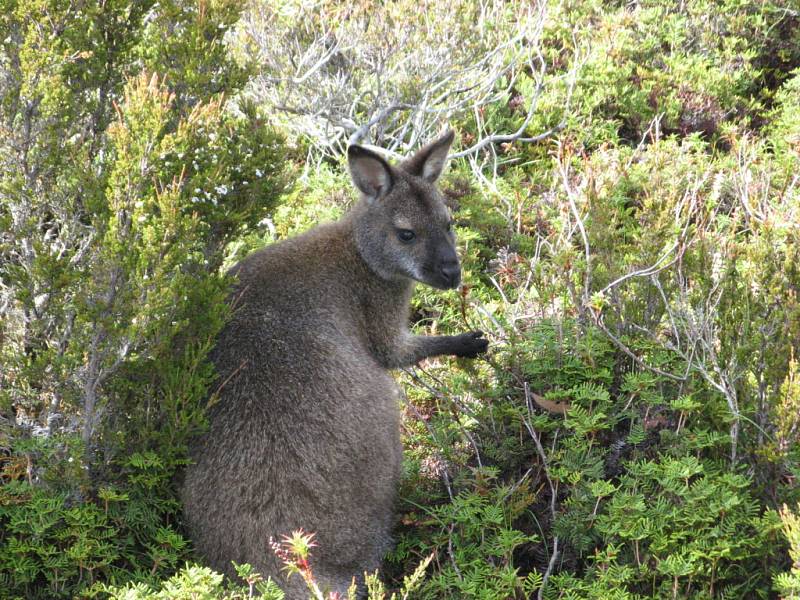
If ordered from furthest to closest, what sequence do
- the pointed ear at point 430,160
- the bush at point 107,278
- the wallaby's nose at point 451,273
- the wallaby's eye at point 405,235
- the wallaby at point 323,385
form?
1. the pointed ear at point 430,160
2. the wallaby's eye at point 405,235
3. the wallaby's nose at point 451,273
4. the wallaby at point 323,385
5. the bush at point 107,278

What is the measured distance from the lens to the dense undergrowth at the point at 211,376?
3924 millimetres

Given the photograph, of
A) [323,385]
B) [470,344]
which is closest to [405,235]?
[470,344]

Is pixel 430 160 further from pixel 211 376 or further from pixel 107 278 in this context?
pixel 107 278

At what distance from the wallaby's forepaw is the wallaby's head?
36 centimetres

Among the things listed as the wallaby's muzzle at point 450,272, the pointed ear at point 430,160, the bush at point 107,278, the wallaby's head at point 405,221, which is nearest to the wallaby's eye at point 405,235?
the wallaby's head at point 405,221

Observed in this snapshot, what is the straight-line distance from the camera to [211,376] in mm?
4285

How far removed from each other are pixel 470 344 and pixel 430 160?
1245 mm

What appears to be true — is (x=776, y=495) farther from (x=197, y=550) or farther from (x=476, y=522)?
(x=197, y=550)

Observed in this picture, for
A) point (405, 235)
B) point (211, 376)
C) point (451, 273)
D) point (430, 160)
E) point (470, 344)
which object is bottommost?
point (470, 344)

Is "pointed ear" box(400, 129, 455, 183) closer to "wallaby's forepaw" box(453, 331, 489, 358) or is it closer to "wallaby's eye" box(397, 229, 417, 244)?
"wallaby's eye" box(397, 229, 417, 244)

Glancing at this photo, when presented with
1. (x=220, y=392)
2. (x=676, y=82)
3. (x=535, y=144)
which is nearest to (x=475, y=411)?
(x=220, y=392)

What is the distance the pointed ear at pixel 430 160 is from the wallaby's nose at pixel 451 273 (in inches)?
28.4

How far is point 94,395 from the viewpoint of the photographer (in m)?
4.09

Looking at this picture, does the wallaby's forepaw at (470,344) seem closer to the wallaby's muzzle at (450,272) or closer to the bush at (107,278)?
the wallaby's muzzle at (450,272)
